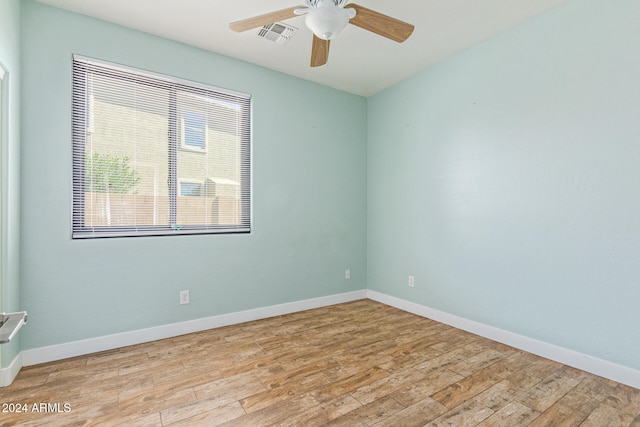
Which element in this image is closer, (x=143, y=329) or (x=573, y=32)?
(x=573, y=32)

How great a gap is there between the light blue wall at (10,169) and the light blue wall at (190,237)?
0.08 m

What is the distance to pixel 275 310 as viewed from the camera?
10.9ft

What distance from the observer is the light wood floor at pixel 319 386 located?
166cm

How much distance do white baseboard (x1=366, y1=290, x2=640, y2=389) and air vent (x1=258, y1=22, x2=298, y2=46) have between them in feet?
9.70

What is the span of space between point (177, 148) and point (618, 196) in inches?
134

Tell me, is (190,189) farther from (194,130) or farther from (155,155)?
(194,130)

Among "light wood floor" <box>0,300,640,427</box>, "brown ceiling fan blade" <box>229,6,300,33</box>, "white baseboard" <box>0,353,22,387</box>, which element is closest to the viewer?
"light wood floor" <box>0,300,640,427</box>

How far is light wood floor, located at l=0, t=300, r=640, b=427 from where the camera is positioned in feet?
5.44

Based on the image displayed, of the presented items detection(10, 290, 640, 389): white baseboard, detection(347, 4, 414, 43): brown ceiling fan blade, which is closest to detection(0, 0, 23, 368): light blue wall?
detection(10, 290, 640, 389): white baseboard

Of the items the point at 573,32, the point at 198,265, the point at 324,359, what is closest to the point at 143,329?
the point at 198,265

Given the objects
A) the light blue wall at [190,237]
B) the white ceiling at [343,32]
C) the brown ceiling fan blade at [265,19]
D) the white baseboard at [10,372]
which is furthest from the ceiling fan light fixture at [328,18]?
the white baseboard at [10,372]

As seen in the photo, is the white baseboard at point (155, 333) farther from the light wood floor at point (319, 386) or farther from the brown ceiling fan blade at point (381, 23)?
the brown ceiling fan blade at point (381, 23)

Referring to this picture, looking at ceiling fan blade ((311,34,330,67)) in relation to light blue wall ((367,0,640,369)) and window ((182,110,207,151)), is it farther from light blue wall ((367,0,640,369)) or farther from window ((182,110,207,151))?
light blue wall ((367,0,640,369))

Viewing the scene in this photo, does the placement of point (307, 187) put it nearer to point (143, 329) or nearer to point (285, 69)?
point (285, 69)
